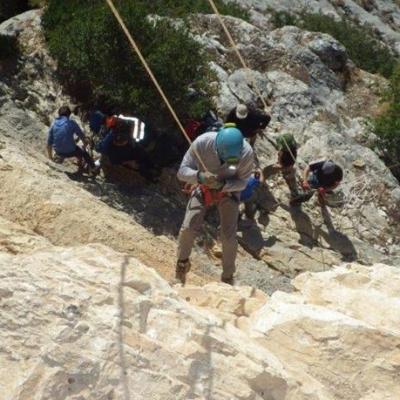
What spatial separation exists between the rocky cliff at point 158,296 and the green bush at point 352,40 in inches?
555

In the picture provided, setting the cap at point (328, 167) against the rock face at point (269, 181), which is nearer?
the rock face at point (269, 181)

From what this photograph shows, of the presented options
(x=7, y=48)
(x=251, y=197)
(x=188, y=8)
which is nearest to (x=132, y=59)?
(x=7, y=48)

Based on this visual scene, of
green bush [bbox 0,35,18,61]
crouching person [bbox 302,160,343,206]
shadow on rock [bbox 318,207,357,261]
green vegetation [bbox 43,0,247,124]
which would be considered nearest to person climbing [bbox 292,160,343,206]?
crouching person [bbox 302,160,343,206]

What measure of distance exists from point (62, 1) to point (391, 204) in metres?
9.63

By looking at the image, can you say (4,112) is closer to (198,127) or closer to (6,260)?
(198,127)

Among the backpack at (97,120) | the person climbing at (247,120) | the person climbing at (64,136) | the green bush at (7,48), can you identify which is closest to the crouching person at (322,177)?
the person climbing at (247,120)

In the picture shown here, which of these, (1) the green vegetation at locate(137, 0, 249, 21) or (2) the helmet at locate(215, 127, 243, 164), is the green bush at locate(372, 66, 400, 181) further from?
(2) the helmet at locate(215, 127, 243, 164)

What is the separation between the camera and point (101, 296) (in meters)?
4.51

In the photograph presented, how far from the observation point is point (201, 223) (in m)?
7.89

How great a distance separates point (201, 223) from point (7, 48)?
825 cm

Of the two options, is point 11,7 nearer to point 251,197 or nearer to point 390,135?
point 251,197

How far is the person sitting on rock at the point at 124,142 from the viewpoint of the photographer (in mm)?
11320

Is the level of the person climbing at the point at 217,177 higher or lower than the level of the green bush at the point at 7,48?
higher

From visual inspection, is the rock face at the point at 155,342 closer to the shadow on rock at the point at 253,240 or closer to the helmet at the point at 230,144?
the helmet at the point at 230,144
